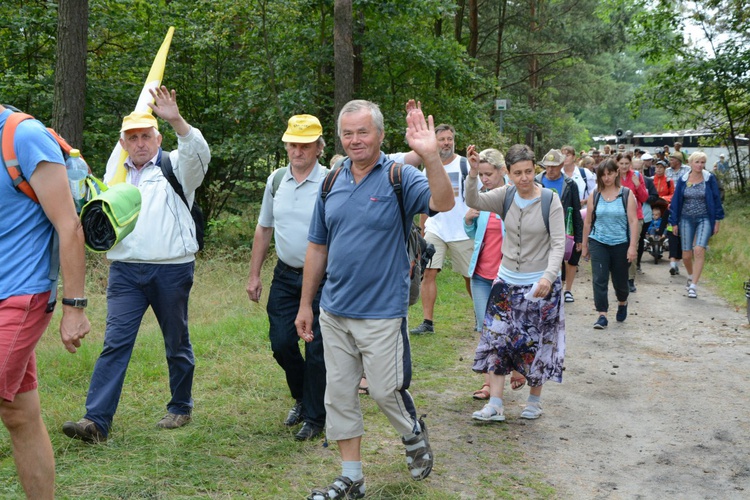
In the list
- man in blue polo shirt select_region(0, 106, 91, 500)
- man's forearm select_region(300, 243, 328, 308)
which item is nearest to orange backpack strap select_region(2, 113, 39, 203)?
man in blue polo shirt select_region(0, 106, 91, 500)

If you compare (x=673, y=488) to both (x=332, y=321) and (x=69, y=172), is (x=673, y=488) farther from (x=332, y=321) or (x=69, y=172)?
(x=69, y=172)

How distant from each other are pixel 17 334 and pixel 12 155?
2.48 ft

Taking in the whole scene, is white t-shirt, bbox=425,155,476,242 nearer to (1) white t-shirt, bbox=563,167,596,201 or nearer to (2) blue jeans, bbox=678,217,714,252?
(1) white t-shirt, bbox=563,167,596,201

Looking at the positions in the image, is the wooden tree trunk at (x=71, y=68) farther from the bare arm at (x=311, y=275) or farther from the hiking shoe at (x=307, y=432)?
the bare arm at (x=311, y=275)

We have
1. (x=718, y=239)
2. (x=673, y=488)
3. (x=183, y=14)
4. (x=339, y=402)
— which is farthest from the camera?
(x=718, y=239)

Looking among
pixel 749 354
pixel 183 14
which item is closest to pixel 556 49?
pixel 183 14

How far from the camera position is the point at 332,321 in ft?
15.2

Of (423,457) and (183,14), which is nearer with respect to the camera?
(423,457)

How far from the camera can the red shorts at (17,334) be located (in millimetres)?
3518

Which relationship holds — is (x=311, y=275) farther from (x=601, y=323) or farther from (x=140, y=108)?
(x=601, y=323)

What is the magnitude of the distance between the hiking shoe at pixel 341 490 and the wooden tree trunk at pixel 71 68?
928cm

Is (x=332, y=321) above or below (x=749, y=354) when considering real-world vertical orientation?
above

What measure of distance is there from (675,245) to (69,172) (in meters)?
12.3

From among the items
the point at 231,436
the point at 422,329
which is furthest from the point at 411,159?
the point at 422,329
